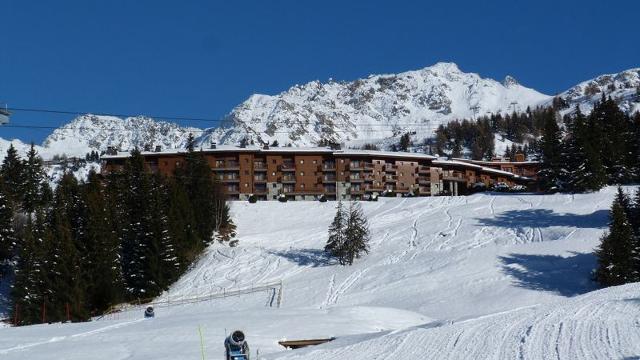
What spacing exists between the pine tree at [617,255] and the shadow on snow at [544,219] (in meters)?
17.0

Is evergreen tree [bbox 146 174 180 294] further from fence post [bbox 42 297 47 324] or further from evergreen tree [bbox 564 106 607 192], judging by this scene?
evergreen tree [bbox 564 106 607 192]

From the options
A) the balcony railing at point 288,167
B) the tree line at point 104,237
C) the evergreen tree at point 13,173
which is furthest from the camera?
the balcony railing at point 288,167

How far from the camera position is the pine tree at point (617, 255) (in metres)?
49.4

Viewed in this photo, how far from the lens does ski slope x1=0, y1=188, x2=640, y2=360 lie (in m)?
20.1

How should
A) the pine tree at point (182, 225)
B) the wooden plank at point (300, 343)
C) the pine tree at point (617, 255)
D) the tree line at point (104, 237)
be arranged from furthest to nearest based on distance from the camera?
the pine tree at point (182, 225)
the tree line at point (104, 237)
the pine tree at point (617, 255)
the wooden plank at point (300, 343)

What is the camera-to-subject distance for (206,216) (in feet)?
268

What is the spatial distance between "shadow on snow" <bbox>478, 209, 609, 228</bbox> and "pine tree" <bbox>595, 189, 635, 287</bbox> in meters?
17.0

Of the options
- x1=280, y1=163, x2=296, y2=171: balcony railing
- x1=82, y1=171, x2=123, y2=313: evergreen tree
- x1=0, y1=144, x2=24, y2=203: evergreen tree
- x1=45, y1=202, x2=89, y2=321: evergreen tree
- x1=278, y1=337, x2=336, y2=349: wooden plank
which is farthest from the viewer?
x1=280, y1=163, x2=296, y2=171: balcony railing

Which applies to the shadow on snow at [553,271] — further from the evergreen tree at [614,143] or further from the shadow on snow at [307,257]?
the evergreen tree at [614,143]

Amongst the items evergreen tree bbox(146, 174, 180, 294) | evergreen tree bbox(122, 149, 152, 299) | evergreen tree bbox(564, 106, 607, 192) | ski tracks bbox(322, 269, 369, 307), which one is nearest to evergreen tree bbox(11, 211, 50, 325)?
evergreen tree bbox(122, 149, 152, 299)

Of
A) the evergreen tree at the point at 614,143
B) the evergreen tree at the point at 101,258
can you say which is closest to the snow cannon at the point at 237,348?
the evergreen tree at the point at 101,258

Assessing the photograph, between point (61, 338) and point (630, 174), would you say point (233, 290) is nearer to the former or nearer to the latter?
point (61, 338)

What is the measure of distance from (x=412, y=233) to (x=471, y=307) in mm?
24495

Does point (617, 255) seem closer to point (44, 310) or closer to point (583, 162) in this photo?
point (583, 162)
